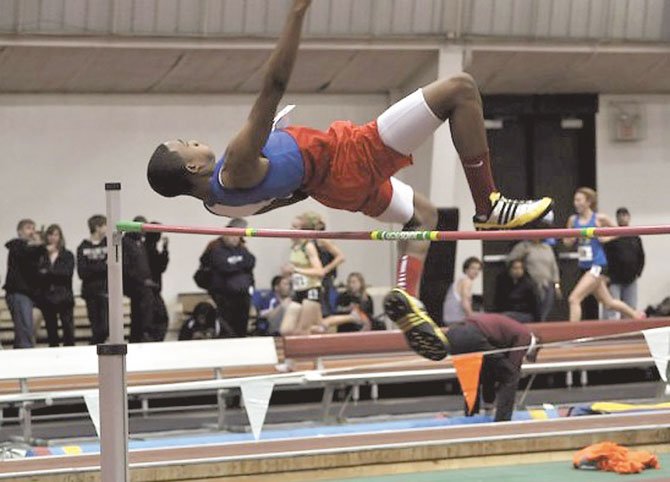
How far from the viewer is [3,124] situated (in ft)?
46.0

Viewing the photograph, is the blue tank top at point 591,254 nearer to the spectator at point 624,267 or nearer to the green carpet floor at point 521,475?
the spectator at point 624,267

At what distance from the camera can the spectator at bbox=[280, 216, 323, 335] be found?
1176 cm

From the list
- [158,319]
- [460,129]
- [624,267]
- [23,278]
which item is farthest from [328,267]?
[460,129]

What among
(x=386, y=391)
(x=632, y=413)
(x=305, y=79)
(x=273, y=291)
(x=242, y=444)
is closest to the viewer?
(x=242, y=444)

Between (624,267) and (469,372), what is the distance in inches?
185

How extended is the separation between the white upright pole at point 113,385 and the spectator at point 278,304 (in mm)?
7261

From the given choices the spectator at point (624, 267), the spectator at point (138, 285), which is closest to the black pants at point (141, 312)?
the spectator at point (138, 285)

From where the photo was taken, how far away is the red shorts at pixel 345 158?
16.8 feet

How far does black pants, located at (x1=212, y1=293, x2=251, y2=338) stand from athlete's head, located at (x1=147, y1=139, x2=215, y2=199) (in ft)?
22.6

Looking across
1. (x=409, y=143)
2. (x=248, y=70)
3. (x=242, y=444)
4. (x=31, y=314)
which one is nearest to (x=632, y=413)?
(x=242, y=444)

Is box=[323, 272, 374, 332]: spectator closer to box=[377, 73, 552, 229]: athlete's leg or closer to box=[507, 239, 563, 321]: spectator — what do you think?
box=[507, 239, 563, 321]: spectator

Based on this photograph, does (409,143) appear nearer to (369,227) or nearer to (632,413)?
(632,413)

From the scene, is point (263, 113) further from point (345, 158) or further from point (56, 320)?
point (56, 320)

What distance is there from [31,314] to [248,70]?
147 inches
